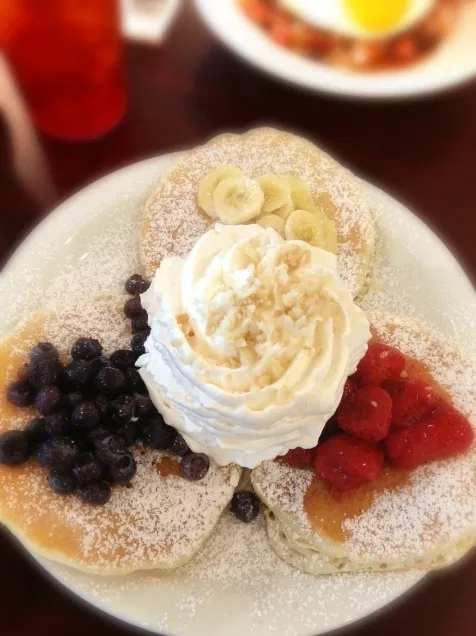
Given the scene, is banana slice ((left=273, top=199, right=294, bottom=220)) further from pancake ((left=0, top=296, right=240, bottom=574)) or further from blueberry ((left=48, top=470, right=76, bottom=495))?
blueberry ((left=48, top=470, right=76, bottom=495))

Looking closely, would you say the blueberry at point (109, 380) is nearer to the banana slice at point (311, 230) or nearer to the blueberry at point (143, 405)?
the blueberry at point (143, 405)

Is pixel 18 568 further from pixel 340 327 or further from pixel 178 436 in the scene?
pixel 340 327

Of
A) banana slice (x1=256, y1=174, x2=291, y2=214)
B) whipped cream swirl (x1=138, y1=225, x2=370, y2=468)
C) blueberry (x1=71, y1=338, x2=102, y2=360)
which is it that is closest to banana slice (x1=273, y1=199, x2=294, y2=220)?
banana slice (x1=256, y1=174, x2=291, y2=214)

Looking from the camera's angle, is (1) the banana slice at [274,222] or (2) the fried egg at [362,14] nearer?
(1) the banana slice at [274,222]

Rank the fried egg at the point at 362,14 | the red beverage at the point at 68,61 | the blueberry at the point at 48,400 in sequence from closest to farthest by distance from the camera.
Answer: the blueberry at the point at 48,400, the red beverage at the point at 68,61, the fried egg at the point at 362,14

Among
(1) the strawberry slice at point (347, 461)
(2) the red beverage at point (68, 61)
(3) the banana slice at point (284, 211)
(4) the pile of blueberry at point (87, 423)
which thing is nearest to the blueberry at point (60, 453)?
(4) the pile of blueberry at point (87, 423)

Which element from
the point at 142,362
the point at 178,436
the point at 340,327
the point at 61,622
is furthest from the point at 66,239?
the point at 61,622
